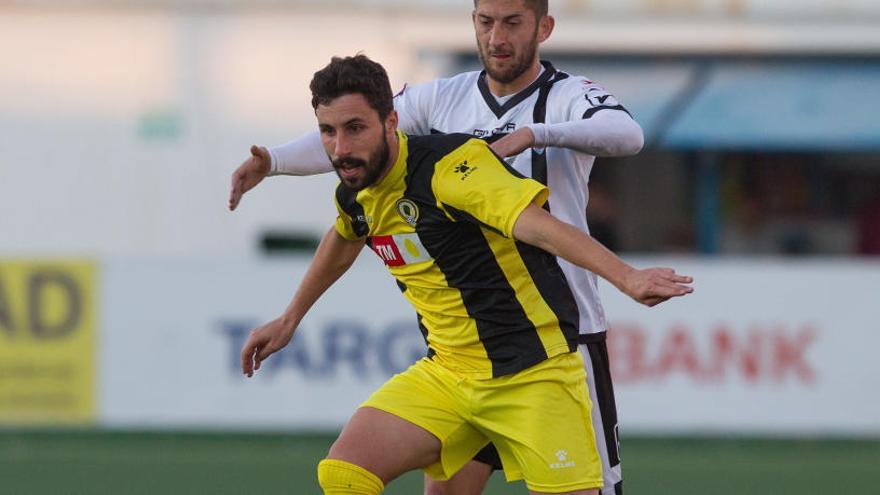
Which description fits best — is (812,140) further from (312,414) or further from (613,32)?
(312,414)

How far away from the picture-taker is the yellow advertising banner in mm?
11211

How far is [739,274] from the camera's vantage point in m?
11.4

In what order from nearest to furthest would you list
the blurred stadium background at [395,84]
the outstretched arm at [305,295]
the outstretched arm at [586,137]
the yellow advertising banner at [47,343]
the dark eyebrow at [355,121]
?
1. the dark eyebrow at [355,121]
2. the outstretched arm at [586,137]
3. the outstretched arm at [305,295]
4. the yellow advertising banner at [47,343]
5. the blurred stadium background at [395,84]

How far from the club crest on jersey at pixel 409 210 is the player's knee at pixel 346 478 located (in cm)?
85

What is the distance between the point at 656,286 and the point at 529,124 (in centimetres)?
119

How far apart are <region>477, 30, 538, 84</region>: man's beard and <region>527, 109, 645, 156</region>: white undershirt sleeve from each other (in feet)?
1.23

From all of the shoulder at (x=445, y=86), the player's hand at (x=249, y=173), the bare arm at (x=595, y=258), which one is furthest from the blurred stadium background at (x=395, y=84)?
the bare arm at (x=595, y=258)

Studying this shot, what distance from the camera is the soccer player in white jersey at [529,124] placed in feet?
18.9

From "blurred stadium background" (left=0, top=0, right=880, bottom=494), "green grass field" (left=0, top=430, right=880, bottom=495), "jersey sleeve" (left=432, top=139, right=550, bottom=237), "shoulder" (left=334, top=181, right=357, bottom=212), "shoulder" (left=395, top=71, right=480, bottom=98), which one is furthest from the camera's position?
"blurred stadium background" (left=0, top=0, right=880, bottom=494)

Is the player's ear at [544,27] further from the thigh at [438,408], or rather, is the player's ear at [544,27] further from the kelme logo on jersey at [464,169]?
the thigh at [438,408]

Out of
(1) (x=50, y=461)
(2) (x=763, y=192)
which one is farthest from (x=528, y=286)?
(2) (x=763, y=192)

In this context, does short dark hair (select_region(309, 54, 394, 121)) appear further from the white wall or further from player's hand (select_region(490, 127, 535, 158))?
the white wall

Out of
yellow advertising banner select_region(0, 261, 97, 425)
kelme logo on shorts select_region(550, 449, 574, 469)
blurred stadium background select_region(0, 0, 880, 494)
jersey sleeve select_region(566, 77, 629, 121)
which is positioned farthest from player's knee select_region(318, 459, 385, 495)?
blurred stadium background select_region(0, 0, 880, 494)

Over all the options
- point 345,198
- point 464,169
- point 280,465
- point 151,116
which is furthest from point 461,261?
point 151,116
